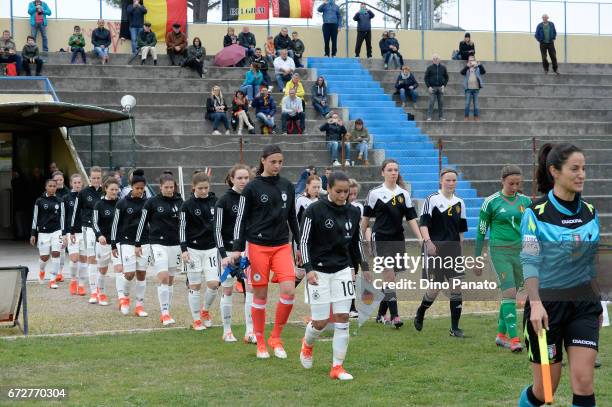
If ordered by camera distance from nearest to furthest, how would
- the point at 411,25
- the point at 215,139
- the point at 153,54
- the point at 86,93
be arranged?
the point at 215,139, the point at 86,93, the point at 153,54, the point at 411,25

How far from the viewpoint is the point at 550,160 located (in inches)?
252

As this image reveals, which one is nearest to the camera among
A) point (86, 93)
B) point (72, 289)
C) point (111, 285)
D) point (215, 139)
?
point (72, 289)

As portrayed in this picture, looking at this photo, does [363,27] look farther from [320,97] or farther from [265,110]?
[265,110]

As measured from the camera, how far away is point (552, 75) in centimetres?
3341

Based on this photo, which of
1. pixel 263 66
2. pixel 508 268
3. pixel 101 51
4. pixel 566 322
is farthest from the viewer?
pixel 101 51

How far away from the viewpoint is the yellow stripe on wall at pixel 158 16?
32.3 metres

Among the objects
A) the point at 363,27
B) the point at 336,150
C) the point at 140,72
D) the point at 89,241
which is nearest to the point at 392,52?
the point at 363,27

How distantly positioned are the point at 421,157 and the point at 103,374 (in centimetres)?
1893

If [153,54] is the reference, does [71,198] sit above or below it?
Answer: below

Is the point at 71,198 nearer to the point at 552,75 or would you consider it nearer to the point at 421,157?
the point at 421,157

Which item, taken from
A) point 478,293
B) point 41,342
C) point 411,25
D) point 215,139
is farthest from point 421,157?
point 41,342

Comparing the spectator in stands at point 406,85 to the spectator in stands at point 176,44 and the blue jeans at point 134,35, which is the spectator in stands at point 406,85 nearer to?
the spectator in stands at point 176,44

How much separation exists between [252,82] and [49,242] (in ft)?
39.6

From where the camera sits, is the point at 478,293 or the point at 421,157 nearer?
the point at 478,293
